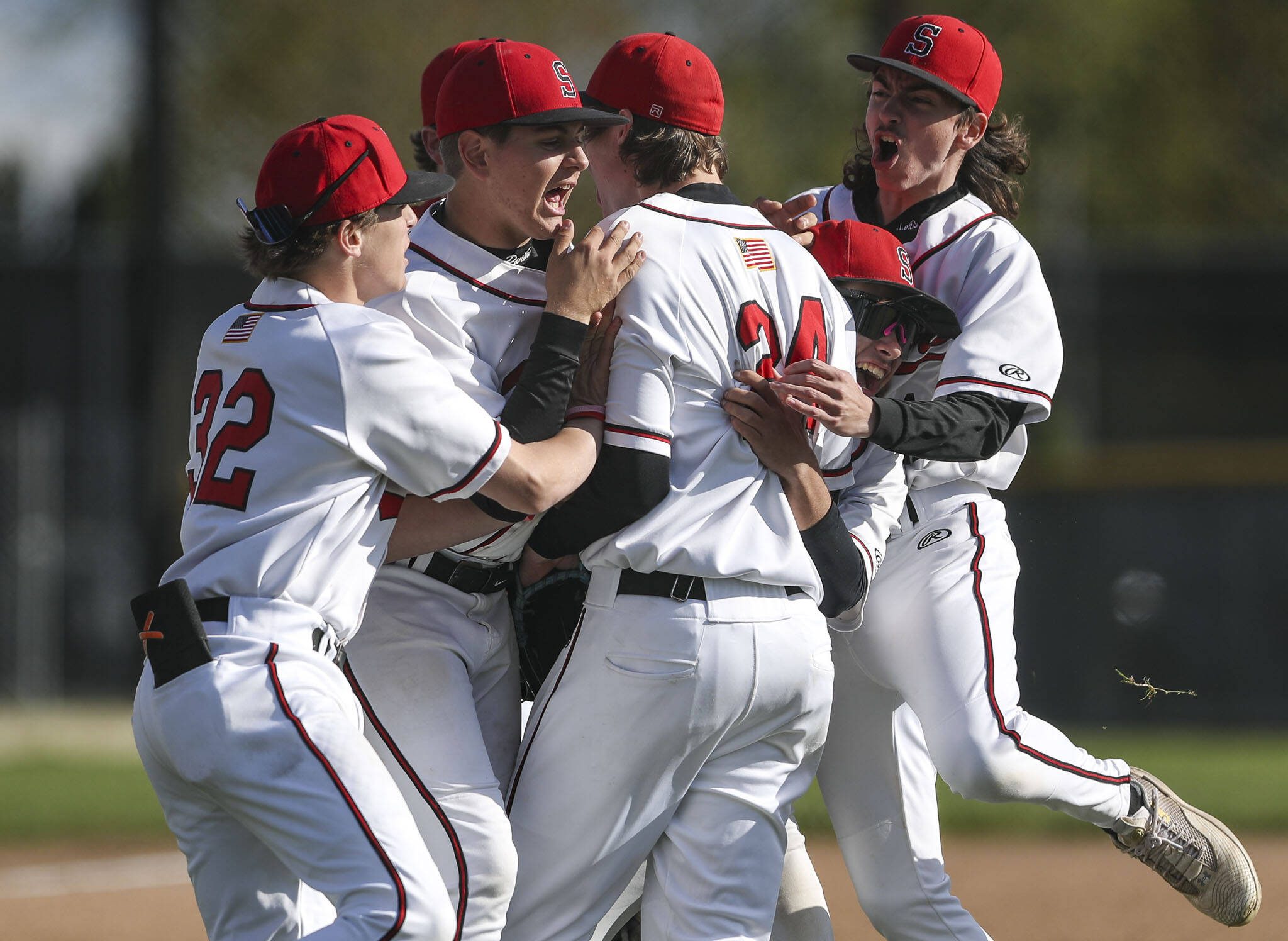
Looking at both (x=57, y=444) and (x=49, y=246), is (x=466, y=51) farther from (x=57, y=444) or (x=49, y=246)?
(x=49, y=246)

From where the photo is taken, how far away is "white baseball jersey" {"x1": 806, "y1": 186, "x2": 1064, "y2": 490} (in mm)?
3293

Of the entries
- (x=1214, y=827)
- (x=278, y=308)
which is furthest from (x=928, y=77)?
(x=1214, y=827)

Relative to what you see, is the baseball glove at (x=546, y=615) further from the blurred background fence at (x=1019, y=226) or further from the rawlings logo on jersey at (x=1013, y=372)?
the blurred background fence at (x=1019, y=226)

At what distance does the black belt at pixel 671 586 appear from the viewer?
8.97 feet

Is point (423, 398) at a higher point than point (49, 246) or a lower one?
higher

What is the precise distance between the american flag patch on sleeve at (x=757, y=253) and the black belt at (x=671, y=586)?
588mm

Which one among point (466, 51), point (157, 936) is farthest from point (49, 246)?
point (466, 51)

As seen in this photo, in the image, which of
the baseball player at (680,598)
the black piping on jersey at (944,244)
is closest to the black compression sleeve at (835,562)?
the baseball player at (680,598)

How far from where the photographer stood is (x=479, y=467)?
2.63m

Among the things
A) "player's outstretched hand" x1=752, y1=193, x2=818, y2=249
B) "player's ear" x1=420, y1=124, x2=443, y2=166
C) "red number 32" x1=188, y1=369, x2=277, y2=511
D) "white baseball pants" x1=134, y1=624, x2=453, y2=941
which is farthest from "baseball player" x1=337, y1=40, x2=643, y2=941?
"player's ear" x1=420, y1=124, x2=443, y2=166

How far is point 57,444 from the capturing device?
12.6 metres

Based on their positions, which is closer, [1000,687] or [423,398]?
[423,398]

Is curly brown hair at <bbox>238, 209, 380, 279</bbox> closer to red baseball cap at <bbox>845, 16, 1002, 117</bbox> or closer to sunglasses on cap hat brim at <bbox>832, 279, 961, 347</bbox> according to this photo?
sunglasses on cap hat brim at <bbox>832, 279, 961, 347</bbox>

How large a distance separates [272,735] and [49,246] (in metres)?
12.9
